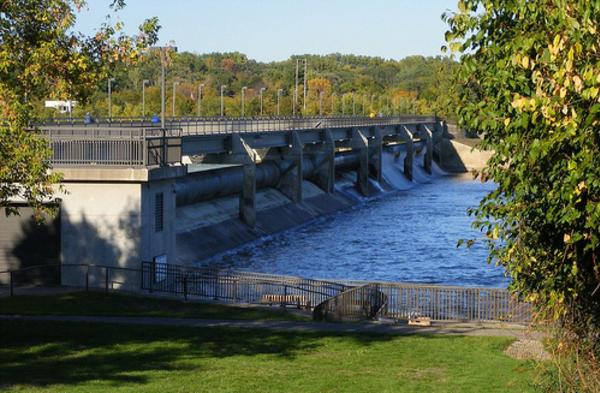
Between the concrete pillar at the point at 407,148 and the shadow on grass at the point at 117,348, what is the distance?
117 metres

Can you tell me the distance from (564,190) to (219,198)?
65.4 metres

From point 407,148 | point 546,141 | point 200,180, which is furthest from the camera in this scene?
point 407,148

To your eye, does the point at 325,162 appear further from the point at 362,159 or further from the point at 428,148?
the point at 428,148

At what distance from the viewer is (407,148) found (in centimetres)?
14900

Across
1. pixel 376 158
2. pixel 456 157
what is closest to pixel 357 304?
pixel 376 158

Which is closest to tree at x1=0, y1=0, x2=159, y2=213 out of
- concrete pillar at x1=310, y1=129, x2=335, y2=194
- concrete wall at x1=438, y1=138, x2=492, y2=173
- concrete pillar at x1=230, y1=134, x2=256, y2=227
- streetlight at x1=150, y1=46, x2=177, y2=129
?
streetlight at x1=150, y1=46, x2=177, y2=129

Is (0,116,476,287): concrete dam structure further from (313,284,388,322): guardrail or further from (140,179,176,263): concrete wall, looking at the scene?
(313,284,388,322): guardrail

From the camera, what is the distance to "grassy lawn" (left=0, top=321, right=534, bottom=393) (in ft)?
69.5

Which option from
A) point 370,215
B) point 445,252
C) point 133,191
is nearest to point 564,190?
point 133,191

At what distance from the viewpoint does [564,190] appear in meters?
12.1

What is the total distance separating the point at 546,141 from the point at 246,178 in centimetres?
6525

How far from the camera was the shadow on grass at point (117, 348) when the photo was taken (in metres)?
22.2

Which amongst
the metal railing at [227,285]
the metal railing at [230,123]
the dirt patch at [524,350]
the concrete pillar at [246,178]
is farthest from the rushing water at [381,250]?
the dirt patch at [524,350]

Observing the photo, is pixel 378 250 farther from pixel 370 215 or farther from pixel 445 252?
pixel 370 215
